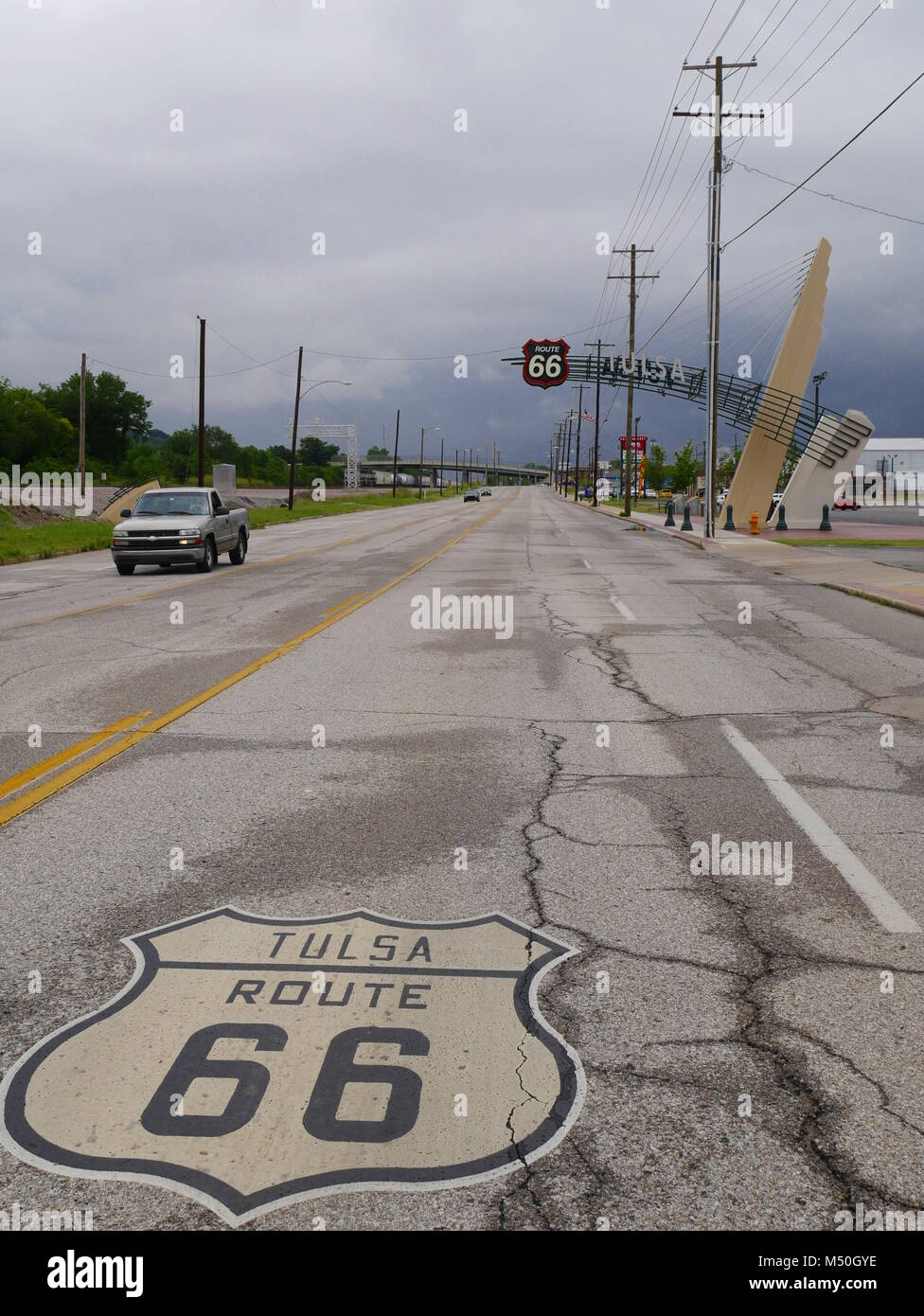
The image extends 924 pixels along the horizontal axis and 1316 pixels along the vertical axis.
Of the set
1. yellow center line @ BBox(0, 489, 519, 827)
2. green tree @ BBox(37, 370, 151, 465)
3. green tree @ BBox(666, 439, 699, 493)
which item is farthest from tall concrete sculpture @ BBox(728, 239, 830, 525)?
green tree @ BBox(37, 370, 151, 465)

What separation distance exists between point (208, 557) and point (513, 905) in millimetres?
19202

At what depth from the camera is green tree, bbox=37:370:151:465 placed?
124m

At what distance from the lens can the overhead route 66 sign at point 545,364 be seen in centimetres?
5475

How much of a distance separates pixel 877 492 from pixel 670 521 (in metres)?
54.8

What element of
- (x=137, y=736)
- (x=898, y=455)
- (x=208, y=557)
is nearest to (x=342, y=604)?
(x=208, y=557)

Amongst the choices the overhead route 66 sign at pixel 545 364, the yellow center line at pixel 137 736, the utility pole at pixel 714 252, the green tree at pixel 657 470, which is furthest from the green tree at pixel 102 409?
the yellow center line at pixel 137 736

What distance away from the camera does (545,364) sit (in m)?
55.7

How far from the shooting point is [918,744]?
27.1ft

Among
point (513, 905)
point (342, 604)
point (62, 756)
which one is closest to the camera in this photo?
point (513, 905)

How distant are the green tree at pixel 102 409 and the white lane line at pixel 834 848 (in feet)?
408

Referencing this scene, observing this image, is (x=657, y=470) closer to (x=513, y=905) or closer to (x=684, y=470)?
(x=684, y=470)

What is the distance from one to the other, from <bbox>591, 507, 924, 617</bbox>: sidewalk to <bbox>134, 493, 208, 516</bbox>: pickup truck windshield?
12.0 m

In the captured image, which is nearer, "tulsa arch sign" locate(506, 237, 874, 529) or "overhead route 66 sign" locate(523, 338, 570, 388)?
"tulsa arch sign" locate(506, 237, 874, 529)

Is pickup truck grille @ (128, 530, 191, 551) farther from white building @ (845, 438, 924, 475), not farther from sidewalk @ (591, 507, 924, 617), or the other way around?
white building @ (845, 438, 924, 475)
